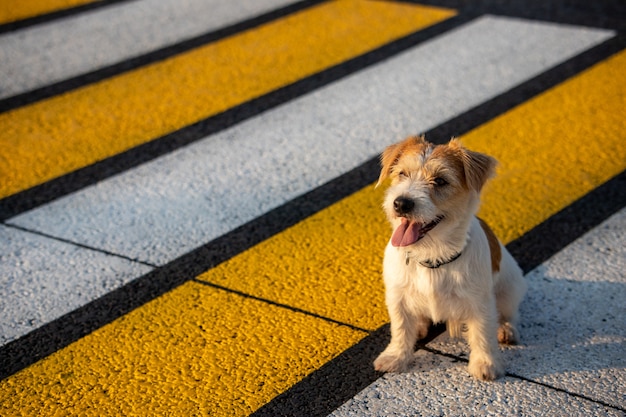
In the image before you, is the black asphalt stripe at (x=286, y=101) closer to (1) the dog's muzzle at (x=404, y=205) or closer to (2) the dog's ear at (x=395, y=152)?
(2) the dog's ear at (x=395, y=152)

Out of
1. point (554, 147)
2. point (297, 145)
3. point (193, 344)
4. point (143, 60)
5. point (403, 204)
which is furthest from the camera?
point (143, 60)

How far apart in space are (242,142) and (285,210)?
3.49 feet

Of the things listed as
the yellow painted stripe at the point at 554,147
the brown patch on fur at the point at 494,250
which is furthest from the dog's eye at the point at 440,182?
the yellow painted stripe at the point at 554,147

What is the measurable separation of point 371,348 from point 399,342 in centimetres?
22

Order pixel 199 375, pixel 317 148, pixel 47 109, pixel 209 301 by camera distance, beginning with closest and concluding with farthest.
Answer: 1. pixel 199 375
2. pixel 209 301
3. pixel 317 148
4. pixel 47 109

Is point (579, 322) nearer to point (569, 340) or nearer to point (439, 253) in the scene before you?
point (569, 340)

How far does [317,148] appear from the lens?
6.43 m

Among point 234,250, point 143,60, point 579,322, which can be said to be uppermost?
point 143,60

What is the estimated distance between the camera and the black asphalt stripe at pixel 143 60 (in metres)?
7.25

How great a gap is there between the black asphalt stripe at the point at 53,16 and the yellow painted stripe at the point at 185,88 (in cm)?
171

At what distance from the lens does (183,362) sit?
4.23m

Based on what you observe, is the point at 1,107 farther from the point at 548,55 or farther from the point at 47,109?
the point at 548,55

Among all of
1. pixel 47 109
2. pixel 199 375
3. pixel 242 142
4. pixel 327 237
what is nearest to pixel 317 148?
pixel 242 142

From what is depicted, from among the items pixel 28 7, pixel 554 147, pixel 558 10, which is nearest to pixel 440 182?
pixel 554 147
